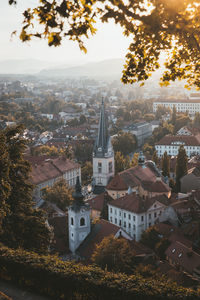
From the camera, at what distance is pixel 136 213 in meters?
→ 28.8

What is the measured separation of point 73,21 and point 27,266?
5.85m

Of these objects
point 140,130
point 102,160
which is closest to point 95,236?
point 102,160

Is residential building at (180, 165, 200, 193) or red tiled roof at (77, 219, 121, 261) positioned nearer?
red tiled roof at (77, 219, 121, 261)

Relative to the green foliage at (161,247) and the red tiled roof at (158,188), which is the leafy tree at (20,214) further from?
the red tiled roof at (158,188)

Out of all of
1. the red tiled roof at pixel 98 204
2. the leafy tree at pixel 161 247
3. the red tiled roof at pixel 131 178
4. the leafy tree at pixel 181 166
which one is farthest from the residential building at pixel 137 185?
the leafy tree at pixel 161 247

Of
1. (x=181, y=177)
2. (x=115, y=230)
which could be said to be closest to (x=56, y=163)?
(x=181, y=177)

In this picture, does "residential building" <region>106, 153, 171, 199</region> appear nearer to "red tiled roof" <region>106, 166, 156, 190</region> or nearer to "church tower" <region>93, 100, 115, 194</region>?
"red tiled roof" <region>106, 166, 156, 190</region>

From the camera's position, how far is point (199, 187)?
39781 millimetres

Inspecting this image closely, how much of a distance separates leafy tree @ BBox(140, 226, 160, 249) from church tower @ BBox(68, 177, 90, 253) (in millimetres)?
3796

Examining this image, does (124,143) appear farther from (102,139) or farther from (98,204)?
(98,204)

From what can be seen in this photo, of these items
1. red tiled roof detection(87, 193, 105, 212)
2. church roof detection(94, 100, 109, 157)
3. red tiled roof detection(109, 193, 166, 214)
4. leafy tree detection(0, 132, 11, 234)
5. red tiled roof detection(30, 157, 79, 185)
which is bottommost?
red tiled roof detection(87, 193, 105, 212)

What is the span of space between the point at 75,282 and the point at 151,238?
56.3 ft

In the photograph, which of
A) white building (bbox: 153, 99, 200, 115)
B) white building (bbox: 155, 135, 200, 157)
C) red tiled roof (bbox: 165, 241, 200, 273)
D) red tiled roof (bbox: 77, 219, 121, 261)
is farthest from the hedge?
white building (bbox: 153, 99, 200, 115)

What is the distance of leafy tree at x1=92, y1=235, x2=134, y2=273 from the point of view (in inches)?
778
